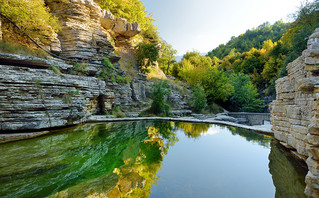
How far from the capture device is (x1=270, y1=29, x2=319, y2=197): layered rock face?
2129mm

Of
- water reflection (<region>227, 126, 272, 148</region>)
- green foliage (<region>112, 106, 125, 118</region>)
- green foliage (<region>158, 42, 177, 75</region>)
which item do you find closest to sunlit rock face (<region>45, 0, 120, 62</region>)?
green foliage (<region>112, 106, 125, 118</region>)

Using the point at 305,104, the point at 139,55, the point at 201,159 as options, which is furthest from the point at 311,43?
the point at 139,55

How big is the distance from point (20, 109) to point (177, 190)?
678 centimetres

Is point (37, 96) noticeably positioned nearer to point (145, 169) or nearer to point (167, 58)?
point (145, 169)

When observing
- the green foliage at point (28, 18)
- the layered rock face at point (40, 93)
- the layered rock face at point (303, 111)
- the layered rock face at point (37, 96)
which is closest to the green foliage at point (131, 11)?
the green foliage at point (28, 18)

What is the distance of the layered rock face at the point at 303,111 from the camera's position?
2.13 metres

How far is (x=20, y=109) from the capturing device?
573 cm

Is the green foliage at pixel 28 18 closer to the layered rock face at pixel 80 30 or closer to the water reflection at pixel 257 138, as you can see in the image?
the layered rock face at pixel 80 30

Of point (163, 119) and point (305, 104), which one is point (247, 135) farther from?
point (163, 119)

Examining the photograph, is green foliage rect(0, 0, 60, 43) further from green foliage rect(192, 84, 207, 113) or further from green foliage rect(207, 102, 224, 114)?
green foliage rect(207, 102, 224, 114)

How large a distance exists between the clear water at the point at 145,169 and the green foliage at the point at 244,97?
13.7 metres

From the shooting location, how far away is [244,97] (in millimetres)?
17531

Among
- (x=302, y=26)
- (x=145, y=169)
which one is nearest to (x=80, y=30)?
(x=145, y=169)

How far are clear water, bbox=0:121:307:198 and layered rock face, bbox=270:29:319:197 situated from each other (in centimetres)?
49
